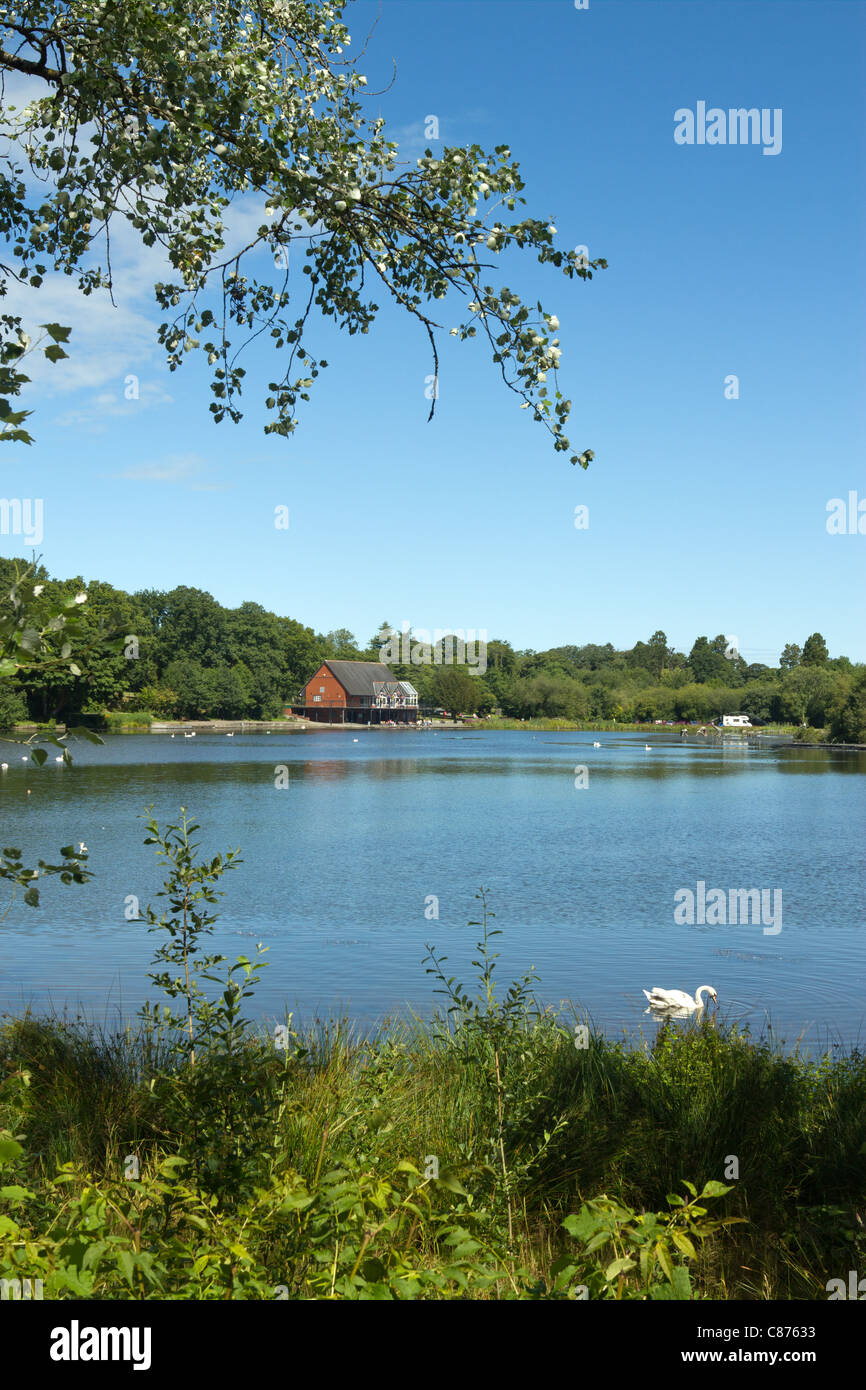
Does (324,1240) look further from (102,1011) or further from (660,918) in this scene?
(660,918)

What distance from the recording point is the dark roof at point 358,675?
12681 centimetres

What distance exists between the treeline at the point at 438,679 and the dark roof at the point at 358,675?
124 inches

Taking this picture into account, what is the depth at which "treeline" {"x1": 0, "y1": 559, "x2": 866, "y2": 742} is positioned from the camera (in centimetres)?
9594

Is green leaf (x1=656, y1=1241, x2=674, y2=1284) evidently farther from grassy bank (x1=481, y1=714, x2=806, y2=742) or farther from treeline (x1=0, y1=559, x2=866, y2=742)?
grassy bank (x1=481, y1=714, x2=806, y2=742)

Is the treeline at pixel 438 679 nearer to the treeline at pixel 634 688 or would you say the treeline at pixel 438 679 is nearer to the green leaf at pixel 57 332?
the treeline at pixel 634 688

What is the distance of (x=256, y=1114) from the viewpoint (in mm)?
4113

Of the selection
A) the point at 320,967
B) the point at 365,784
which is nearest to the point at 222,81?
the point at 320,967

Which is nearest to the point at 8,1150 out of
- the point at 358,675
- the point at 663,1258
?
the point at 663,1258

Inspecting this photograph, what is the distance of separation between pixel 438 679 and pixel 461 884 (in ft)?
396

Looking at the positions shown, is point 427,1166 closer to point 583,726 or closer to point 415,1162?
point 415,1162

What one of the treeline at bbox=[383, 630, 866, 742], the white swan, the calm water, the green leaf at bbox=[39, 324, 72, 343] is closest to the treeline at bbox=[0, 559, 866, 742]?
the treeline at bbox=[383, 630, 866, 742]

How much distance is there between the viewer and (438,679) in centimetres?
14262

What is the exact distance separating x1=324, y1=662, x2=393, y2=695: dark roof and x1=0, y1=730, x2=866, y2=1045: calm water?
70.3 meters

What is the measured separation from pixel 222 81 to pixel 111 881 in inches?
738
